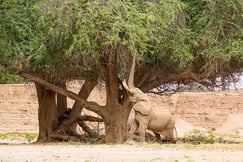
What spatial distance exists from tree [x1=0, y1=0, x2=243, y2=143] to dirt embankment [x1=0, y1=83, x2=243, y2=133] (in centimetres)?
1907

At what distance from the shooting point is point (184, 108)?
42.1m

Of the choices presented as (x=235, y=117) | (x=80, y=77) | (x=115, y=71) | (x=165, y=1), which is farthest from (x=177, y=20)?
(x=235, y=117)

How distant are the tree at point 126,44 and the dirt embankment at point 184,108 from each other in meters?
19.1

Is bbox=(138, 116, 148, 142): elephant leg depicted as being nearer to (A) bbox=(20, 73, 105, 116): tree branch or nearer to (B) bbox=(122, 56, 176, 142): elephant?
(B) bbox=(122, 56, 176, 142): elephant

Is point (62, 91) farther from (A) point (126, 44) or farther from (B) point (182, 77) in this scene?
(B) point (182, 77)

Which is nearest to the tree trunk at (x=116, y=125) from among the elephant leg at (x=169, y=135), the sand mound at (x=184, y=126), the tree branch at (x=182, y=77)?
the tree branch at (x=182, y=77)

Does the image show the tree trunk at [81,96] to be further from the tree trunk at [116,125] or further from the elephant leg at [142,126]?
the elephant leg at [142,126]

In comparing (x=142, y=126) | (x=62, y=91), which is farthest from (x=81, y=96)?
(x=142, y=126)

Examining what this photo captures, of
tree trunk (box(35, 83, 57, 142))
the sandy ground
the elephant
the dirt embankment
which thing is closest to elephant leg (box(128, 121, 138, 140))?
the elephant

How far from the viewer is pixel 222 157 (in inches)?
532

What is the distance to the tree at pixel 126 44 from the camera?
60.5 feet

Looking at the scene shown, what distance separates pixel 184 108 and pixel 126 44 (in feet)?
80.0

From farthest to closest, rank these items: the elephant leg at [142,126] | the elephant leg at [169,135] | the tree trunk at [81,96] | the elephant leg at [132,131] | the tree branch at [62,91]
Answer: the tree trunk at [81,96] < the elephant leg at [169,135] < the tree branch at [62,91] < the elephant leg at [132,131] < the elephant leg at [142,126]

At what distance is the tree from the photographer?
18453 millimetres
